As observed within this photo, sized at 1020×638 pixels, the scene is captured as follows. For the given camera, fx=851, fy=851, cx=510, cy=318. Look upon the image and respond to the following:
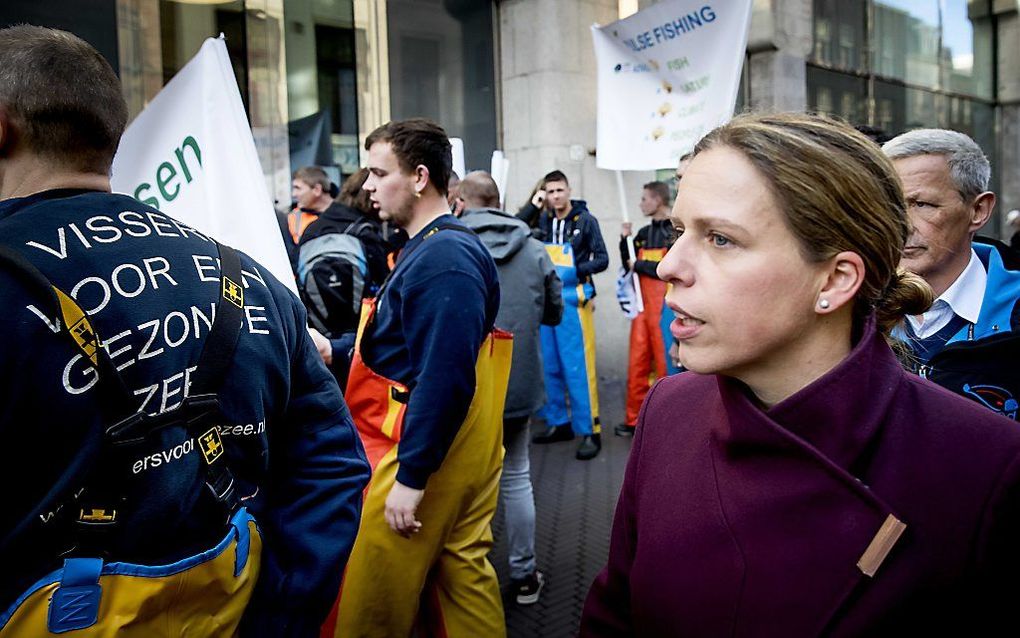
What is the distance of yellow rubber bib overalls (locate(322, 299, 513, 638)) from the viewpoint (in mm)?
2732

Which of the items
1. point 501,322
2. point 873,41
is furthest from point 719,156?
point 873,41

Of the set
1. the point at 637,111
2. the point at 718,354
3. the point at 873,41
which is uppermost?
the point at 873,41

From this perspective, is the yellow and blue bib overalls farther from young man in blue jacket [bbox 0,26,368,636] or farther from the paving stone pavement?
young man in blue jacket [bbox 0,26,368,636]

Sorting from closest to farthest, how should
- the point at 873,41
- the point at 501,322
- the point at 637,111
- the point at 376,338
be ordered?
the point at 376,338
the point at 501,322
the point at 637,111
the point at 873,41

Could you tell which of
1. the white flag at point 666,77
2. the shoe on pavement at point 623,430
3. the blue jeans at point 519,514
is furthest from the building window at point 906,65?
the blue jeans at point 519,514

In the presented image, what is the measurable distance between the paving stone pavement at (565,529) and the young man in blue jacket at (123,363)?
6.61ft

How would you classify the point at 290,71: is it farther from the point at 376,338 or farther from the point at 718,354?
the point at 718,354

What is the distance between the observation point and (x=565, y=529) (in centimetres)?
482

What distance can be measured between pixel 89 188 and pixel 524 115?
737 cm

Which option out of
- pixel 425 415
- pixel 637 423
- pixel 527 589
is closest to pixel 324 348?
pixel 425 415

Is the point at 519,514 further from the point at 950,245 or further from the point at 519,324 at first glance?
the point at 950,245

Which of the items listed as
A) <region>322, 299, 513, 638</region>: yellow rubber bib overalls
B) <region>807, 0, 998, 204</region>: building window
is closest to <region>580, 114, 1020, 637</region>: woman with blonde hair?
<region>322, 299, 513, 638</region>: yellow rubber bib overalls

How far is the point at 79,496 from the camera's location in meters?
1.38

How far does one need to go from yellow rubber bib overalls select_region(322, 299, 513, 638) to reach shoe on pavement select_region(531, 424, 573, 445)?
3632 mm
